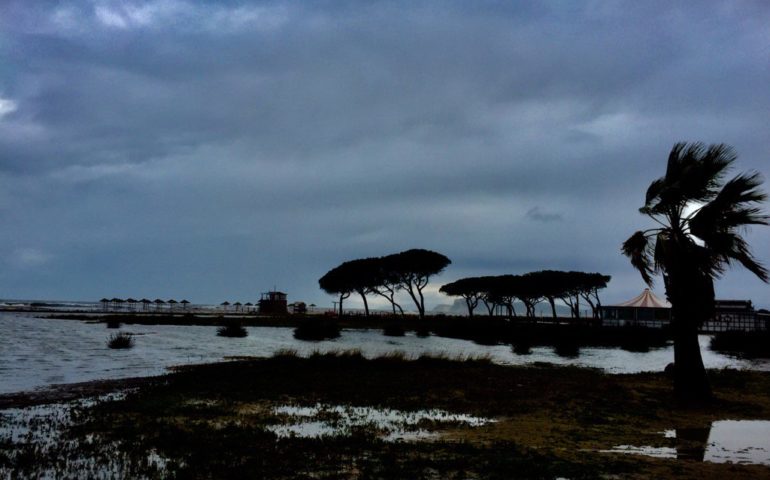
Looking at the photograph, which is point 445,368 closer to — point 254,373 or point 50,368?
point 254,373

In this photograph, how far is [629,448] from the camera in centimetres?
1111

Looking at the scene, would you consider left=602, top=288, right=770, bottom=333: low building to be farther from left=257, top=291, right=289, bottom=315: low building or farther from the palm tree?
left=257, top=291, right=289, bottom=315: low building

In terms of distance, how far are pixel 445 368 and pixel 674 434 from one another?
16.0 metres

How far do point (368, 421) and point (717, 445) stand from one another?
292 inches

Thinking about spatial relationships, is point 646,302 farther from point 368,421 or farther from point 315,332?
point 368,421

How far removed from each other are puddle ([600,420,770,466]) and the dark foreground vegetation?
230mm

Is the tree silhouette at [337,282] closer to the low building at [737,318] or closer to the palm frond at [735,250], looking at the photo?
the low building at [737,318]

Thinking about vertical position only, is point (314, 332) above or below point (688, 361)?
below

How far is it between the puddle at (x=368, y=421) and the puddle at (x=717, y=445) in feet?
13.0

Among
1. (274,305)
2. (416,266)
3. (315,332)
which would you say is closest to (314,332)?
(315,332)

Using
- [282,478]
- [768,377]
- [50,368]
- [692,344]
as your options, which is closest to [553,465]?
[282,478]

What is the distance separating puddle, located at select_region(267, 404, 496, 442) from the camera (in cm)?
1241

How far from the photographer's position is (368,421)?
14.0 m

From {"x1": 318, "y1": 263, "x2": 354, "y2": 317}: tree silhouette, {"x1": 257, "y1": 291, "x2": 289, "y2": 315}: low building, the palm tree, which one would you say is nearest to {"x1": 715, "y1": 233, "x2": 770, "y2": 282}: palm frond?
the palm tree
